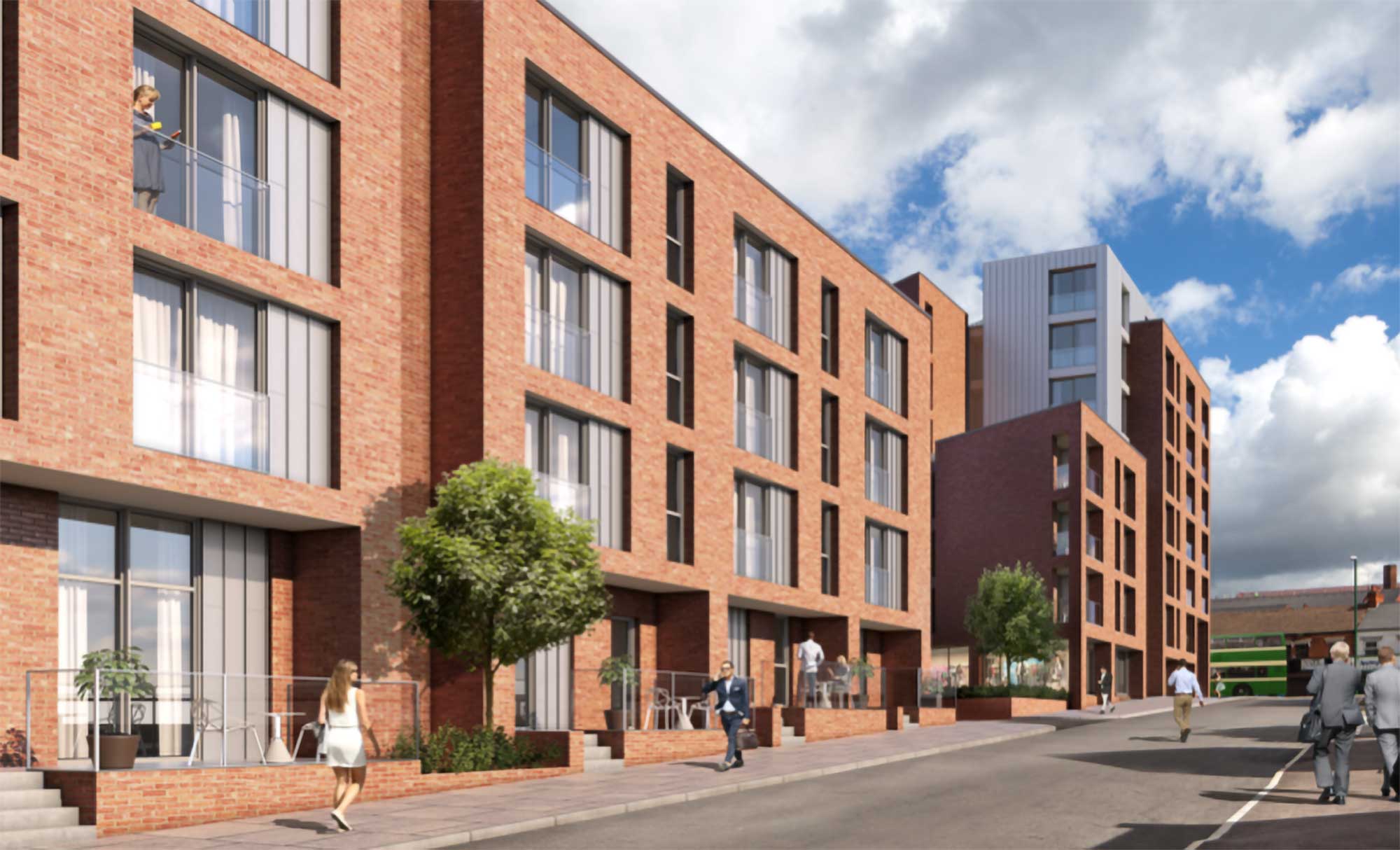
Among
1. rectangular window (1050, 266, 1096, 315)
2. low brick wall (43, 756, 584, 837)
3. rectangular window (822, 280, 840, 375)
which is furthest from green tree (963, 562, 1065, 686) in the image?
low brick wall (43, 756, 584, 837)

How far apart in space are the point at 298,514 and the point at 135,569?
2309 millimetres

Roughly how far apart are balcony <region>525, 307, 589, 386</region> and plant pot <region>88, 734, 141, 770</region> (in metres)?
11.0

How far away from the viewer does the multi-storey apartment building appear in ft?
187

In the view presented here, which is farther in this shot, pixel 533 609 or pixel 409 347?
pixel 409 347

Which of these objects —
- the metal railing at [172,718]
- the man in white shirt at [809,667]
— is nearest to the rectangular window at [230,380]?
the metal railing at [172,718]

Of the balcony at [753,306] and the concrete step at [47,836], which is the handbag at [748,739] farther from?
the concrete step at [47,836]

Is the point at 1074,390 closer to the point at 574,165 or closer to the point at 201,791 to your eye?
the point at 574,165

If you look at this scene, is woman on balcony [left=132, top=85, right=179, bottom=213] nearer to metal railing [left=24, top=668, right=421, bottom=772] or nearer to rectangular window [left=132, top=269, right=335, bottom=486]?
rectangular window [left=132, top=269, right=335, bottom=486]

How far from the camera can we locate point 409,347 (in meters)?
23.5

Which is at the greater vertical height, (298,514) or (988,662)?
(298,514)

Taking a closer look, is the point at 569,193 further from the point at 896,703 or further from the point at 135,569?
the point at 896,703

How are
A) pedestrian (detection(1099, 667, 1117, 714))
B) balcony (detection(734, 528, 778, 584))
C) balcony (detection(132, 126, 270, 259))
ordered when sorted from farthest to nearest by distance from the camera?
pedestrian (detection(1099, 667, 1117, 714))
balcony (detection(734, 528, 778, 584))
balcony (detection(132, 126, 270, 259))

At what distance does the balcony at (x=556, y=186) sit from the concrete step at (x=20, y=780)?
13.2 meters

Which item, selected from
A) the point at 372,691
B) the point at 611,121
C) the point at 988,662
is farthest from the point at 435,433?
the point at 988,662
